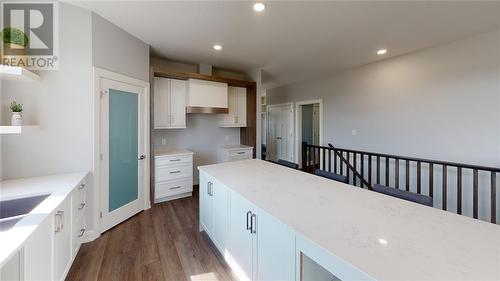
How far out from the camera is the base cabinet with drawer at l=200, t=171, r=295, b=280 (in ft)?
3.73

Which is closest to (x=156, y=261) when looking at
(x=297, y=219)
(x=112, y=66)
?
(x=297, y=219)

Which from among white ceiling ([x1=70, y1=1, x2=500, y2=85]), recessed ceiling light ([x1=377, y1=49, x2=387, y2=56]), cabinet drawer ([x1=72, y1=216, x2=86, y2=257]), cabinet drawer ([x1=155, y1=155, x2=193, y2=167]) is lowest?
cabinet drawer ([x1=72, y1=216, x2=86, y2=257])

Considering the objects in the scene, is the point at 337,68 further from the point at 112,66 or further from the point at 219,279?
the point at 219,279

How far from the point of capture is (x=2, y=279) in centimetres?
90

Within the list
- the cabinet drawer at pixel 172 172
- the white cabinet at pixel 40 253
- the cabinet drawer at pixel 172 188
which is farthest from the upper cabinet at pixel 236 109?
the white cabinet at pixel 40 253

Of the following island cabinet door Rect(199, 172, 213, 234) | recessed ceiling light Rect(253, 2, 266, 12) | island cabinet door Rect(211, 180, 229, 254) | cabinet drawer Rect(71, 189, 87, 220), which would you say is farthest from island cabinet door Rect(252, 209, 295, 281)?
recessed ceiling light Rect(253, 2, 266, 12)

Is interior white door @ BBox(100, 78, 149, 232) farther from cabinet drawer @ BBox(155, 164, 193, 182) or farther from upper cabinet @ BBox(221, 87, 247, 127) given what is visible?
upper cabinet @ BBox(221, 87, 247, 127)

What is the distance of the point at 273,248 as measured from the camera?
1.21 metres

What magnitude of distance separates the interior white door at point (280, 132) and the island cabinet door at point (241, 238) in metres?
4.91

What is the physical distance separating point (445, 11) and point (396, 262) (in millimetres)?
2941

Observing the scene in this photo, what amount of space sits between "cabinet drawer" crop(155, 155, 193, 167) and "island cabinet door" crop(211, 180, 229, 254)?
1.75 m

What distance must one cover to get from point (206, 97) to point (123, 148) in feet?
5.79

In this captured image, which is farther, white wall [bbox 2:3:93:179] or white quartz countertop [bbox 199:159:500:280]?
white wall [bbox 2:3:93:179]

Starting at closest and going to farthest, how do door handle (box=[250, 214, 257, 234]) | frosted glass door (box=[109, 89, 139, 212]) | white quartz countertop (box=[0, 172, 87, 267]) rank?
white quartz countertop (box=[0, 172, 87, 267])
door handle (box=[250, 214, 257, 234])
frosted glass door (box=[109, 89, 139, 212])
